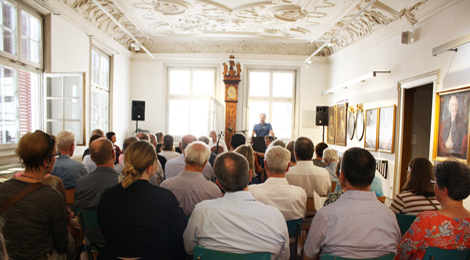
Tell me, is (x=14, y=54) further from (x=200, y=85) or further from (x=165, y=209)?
(x=200, y=85)

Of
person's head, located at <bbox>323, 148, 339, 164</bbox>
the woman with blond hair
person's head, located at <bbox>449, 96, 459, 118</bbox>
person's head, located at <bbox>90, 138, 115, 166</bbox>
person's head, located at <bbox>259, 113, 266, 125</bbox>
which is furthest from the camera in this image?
person's head, located at <bbox>259, 113, 266, 125</bbox>

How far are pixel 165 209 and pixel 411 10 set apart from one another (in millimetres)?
6099

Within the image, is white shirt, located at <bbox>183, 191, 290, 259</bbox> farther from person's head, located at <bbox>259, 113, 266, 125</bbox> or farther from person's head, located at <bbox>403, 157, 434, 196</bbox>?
person's head, located at <bbox>259, 113, 266, 125</bbox>

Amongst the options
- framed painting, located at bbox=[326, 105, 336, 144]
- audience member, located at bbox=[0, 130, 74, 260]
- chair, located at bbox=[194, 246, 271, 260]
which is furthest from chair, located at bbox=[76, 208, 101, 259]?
framed painting, located at bbox=[326, 105, 336, 144]

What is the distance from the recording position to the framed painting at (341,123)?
27.5 ft

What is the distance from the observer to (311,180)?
2992mm

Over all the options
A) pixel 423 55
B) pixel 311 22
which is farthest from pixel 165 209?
pixel 311 22

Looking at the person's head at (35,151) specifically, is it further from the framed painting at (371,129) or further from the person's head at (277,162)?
the framed painting at (371,129)

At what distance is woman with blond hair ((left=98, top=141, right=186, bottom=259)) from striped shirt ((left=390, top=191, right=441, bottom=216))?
175 centimetres

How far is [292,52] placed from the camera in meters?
9.92

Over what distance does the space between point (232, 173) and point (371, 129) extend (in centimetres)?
622

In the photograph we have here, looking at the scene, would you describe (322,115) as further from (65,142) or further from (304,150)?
(65,142)

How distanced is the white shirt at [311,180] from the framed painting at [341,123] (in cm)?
573

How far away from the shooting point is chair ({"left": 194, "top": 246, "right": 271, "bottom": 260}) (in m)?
1.49
